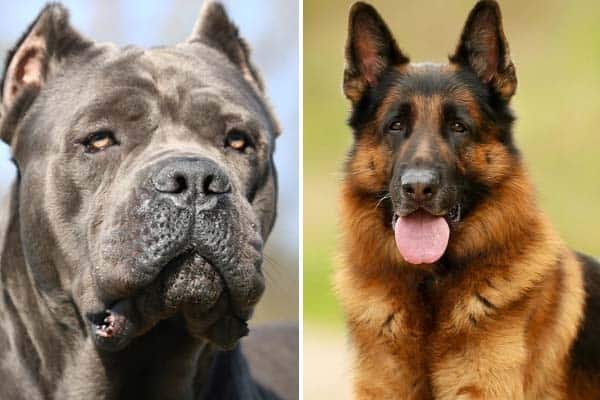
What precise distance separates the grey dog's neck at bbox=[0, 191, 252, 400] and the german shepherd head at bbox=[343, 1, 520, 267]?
900 mm

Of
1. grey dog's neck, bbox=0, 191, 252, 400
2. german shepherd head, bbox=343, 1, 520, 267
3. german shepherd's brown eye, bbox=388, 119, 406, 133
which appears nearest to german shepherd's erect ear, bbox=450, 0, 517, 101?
german shepherd head, bbox=343, 1, 520, 267

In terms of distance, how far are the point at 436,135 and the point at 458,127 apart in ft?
0.33

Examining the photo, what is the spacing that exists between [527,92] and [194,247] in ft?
6.28

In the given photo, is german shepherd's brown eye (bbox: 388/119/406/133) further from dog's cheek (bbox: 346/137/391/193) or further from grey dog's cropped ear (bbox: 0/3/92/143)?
grey dog's cropped ear (bbox: 0/3/92/143)

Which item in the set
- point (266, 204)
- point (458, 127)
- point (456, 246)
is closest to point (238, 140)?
point (266, 204)

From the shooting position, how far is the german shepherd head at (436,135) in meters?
3.11

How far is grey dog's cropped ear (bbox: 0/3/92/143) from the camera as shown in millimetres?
3178

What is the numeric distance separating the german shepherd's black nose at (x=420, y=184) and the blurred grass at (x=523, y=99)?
79cm

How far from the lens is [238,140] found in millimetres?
3229

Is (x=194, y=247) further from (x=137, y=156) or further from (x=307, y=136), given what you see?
(x=307, y=136)

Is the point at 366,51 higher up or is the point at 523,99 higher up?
the point at 366,51

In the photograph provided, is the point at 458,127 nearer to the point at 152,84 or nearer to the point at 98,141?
the point at 152,84

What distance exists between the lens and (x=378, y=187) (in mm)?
3324

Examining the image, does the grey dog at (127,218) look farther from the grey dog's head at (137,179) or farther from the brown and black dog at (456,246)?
the brown and black dog at (456,246)
